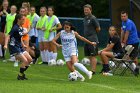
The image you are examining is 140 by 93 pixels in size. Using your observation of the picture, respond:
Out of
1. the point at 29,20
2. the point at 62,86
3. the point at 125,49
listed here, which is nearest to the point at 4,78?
the point at 62,86

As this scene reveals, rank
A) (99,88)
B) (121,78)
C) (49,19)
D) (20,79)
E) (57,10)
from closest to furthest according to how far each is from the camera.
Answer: (99,88) < (20,79) < (121,78) < (49,19) < (57,10)

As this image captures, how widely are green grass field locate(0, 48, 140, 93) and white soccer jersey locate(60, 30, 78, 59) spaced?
0.76m

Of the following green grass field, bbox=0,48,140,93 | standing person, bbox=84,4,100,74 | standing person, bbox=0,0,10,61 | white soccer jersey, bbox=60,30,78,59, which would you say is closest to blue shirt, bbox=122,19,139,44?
standing person, bbox=84,4,100,74

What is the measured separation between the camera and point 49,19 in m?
23.6

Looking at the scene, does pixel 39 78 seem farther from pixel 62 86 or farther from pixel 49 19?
pixel 49 19

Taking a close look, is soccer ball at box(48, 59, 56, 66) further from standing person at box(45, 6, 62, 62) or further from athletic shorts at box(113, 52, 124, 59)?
athletic shorts at box(113, 52, 124, 59)

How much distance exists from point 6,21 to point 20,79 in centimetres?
709

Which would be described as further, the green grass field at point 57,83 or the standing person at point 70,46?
the standing person at point 70,46

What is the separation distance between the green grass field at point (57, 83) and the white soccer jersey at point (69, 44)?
761 mm

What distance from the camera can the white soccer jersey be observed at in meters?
17.8

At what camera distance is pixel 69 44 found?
58.7 feet

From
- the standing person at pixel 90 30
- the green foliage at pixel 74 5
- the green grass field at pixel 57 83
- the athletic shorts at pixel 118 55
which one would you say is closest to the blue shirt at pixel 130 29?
the athletic shorts at pixel 118 55

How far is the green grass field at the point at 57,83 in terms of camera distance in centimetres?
1493

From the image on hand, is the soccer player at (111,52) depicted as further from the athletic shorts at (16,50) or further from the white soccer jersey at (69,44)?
the athletic shorts at (16,50)
